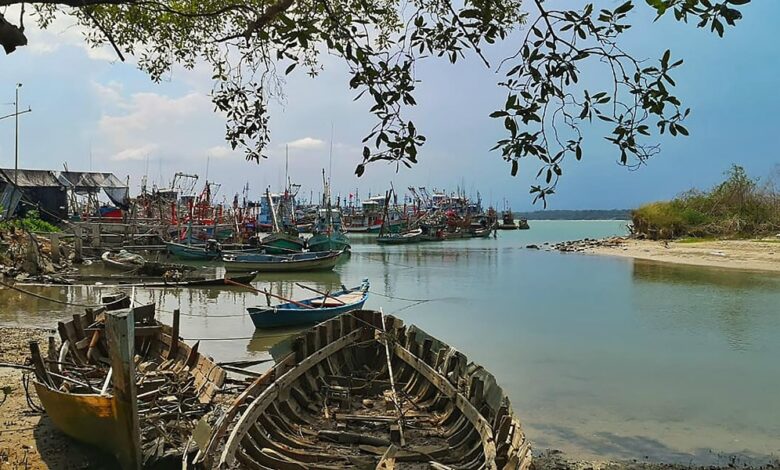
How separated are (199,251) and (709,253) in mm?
29698

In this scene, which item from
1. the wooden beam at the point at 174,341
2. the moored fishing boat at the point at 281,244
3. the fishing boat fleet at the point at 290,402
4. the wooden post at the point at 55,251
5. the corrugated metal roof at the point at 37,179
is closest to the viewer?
the fishing boat fleet at the point at 290,402

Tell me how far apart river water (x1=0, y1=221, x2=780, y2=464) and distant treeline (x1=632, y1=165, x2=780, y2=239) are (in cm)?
1260

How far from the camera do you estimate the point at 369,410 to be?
711 cm

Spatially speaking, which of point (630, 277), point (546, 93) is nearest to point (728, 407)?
point (546, 93)

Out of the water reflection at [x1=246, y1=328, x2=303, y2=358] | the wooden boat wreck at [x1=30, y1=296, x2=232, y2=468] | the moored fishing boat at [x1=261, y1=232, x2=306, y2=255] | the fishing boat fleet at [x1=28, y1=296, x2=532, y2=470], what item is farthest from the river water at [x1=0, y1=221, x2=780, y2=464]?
the wooden boat wreck at [x1=30, y1=296, x2=232, y2=468]

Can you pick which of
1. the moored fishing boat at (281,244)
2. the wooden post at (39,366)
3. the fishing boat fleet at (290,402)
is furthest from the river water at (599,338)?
the wooden post at (39,366)

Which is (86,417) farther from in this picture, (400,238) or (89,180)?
(400,238)

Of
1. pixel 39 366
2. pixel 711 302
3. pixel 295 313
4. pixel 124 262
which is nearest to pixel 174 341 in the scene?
pixel 39 366

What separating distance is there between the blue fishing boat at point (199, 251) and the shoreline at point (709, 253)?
26448mm

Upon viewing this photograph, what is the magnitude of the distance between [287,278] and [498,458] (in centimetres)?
2602

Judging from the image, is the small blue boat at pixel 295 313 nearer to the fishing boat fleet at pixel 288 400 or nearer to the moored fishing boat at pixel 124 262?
the fishing boat fleet at pixel 288 400

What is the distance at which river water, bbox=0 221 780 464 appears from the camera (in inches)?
379

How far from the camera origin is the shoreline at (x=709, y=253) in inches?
1281

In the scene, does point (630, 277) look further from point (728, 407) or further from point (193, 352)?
point (193, 352)
